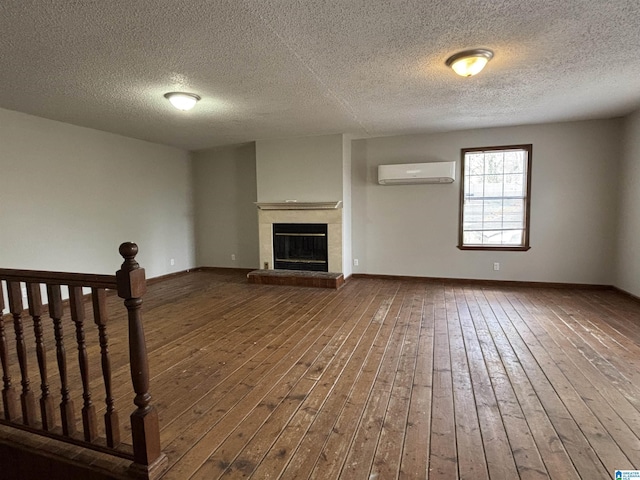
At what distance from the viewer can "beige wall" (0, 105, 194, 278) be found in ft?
13.9

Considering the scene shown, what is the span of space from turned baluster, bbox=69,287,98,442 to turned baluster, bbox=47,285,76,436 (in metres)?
0.09

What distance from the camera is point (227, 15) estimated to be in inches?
87.2

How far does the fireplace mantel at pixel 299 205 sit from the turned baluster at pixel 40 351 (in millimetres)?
4391

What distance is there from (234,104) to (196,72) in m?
0.98

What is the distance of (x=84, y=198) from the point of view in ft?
16.6

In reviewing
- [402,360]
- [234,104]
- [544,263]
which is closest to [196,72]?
[234,104]

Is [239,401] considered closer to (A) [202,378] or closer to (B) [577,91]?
(A) [202,378]

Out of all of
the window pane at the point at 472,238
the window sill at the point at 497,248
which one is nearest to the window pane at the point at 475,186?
the window pane at the point at 472,238

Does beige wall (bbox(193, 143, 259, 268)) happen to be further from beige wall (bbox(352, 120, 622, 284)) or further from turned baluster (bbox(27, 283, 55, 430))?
turned baluster (bbox(27, 283, 55, 430))

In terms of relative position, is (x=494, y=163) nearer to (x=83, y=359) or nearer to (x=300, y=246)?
(x=300, y=246)

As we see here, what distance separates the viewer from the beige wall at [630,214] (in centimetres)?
453

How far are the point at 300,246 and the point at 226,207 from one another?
2031mm

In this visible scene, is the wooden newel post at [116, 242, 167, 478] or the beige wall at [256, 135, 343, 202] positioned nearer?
the wooden newel post at [116, 242, 167, 478]

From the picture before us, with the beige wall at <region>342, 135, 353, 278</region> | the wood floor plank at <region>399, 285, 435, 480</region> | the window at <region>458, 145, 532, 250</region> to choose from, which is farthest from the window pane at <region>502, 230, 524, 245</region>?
the wood floor plank at <region>399, 285, 435, 480</region>
